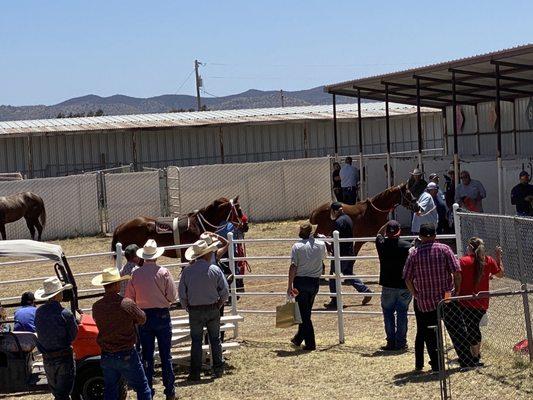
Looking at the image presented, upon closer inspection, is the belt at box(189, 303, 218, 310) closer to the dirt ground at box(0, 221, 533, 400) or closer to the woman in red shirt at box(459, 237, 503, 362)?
the dirt ground at box(0, 221, 533, 400)

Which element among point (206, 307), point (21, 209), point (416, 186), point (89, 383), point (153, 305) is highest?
point (416, 186)

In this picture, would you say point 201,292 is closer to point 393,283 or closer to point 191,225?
point 393,283

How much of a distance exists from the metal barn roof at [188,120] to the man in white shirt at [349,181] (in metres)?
12.6

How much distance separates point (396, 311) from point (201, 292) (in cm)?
263

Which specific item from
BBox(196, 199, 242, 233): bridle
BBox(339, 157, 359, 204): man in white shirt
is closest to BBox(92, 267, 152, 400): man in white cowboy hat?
BBox(196, 199, 242, 233): bridle

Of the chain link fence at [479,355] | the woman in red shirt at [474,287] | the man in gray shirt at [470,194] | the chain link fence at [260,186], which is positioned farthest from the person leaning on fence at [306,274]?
the chain link fence at [260,186]

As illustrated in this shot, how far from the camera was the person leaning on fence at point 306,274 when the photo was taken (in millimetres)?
13914

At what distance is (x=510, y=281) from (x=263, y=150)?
97.7 ft

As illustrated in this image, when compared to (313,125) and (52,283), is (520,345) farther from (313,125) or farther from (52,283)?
(313,125)

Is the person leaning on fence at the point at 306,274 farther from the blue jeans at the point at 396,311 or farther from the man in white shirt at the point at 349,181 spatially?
the man in white shirt at the point at 349,181

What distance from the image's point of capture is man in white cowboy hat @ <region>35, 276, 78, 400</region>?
10.4m

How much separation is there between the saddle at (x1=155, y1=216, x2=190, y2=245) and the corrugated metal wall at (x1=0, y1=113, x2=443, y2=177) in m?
22.5

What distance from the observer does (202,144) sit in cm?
4431

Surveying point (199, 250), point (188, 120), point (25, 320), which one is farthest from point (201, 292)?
point (188, 120)
